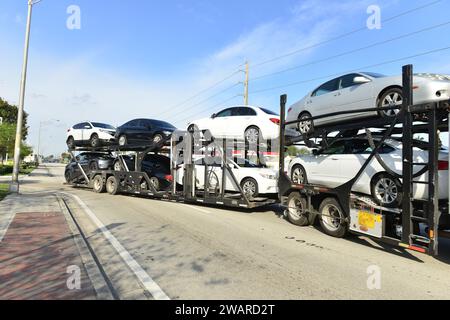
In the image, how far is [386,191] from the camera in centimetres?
712

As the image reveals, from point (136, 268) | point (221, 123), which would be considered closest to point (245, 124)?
point (221, 123)

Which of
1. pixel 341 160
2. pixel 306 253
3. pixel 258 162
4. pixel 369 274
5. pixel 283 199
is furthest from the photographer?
pixel 258 162

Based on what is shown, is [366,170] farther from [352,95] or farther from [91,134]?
[91,134]

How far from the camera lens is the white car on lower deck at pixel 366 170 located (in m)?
6.34

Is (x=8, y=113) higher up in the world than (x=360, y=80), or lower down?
higher up

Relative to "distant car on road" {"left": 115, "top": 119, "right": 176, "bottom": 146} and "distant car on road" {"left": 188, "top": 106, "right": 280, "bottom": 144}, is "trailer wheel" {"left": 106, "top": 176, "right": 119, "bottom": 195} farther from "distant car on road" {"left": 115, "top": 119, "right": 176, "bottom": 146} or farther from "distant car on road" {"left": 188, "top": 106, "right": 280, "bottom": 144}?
"distant car on road" {"left": 188, "top": 106, "right": 280, "bottom": 144}

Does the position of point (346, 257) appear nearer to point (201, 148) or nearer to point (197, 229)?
point (197, 229)

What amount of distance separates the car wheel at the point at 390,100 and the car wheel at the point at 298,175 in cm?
276

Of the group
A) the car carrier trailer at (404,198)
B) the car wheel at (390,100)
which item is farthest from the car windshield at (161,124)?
the car wheel at (390,100)

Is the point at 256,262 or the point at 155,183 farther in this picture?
the point at 155,183

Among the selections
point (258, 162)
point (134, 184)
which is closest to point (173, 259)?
point (258, 162)

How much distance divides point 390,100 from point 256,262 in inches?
170

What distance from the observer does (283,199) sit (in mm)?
10109

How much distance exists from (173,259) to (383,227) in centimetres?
388
